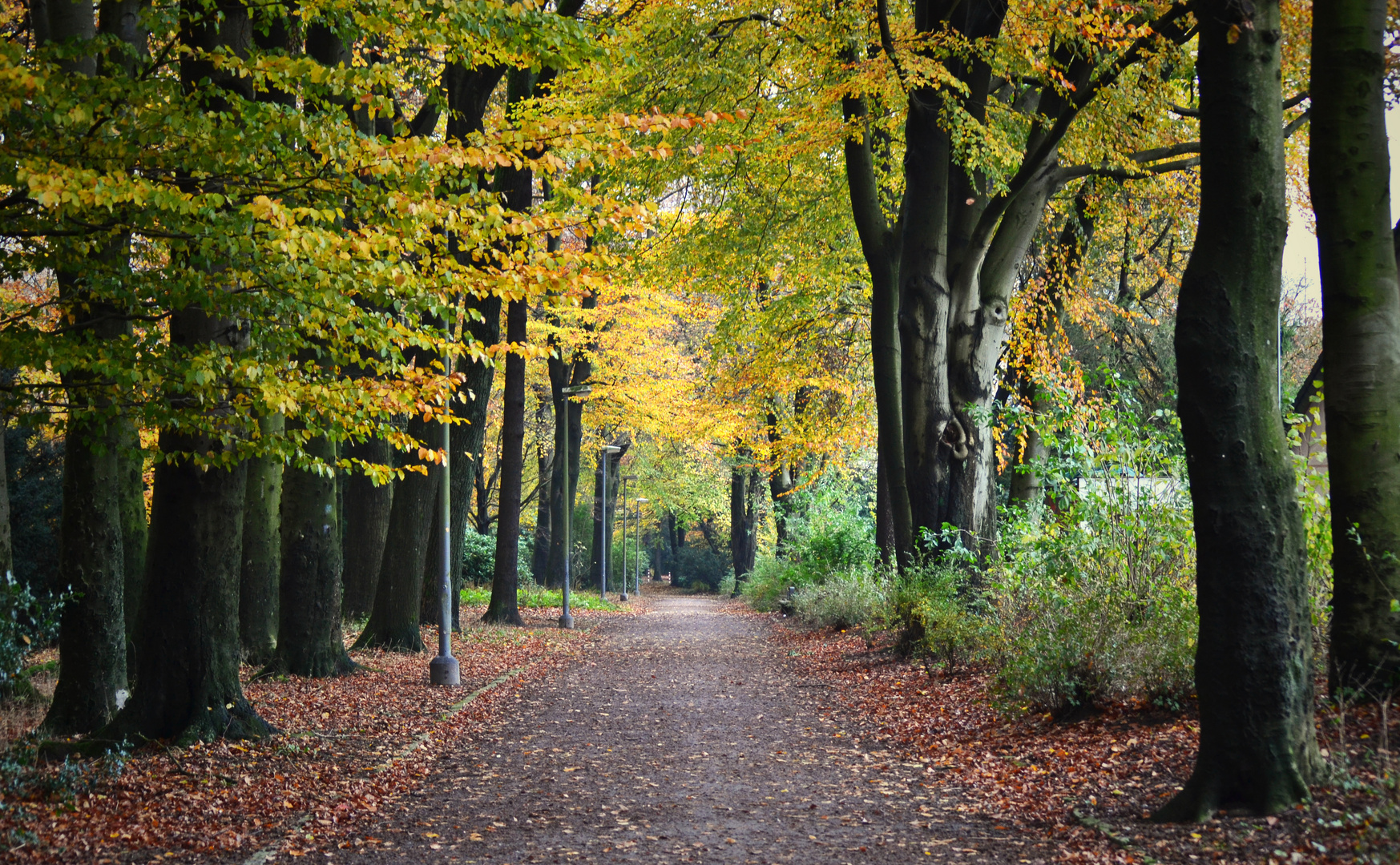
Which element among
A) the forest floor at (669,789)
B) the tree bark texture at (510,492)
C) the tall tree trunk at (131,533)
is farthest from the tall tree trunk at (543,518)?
the forest floor at (669,789)

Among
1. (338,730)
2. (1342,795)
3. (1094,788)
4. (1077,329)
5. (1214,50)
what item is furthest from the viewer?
(1077,329)

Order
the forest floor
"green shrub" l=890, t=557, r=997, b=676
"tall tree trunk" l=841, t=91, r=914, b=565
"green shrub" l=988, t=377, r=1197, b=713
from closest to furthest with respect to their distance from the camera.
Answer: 1. the forest floor
2. "green shrub" l=988, t=377, r=1197, b=713
3. "green shrub" l=890, t=557, r=997, b=676
4. "tall tree trunk" l=841, t=91, r=914, b=565

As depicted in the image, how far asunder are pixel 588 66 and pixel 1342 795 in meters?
7.90

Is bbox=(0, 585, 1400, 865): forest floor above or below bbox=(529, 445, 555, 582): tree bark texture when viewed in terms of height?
below

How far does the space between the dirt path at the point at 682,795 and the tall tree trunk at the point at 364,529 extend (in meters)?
6.94

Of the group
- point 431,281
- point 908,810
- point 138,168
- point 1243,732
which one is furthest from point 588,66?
point 1243,732

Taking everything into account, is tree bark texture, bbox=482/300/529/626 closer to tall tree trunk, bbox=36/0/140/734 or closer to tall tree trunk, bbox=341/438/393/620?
tall tree trunk, bbox=341/438/393/620

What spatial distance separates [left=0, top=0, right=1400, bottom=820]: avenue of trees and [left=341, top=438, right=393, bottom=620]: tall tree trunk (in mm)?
75

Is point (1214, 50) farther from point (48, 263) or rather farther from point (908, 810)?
point (48, 263)

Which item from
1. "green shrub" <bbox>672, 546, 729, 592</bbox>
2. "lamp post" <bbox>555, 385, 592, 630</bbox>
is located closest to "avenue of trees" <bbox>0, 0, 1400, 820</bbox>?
"lamp post" <bbox>555, 385, 592, 630</bbox>

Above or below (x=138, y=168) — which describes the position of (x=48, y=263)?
below

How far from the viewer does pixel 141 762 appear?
7.09 m

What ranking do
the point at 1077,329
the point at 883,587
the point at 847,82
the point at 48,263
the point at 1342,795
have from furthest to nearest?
the point at 1077,329 → the point at 883,587 → the point at 847,82 → the point at 48,263 → the point at 1342,795

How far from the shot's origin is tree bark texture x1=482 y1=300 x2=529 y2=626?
21.1m
